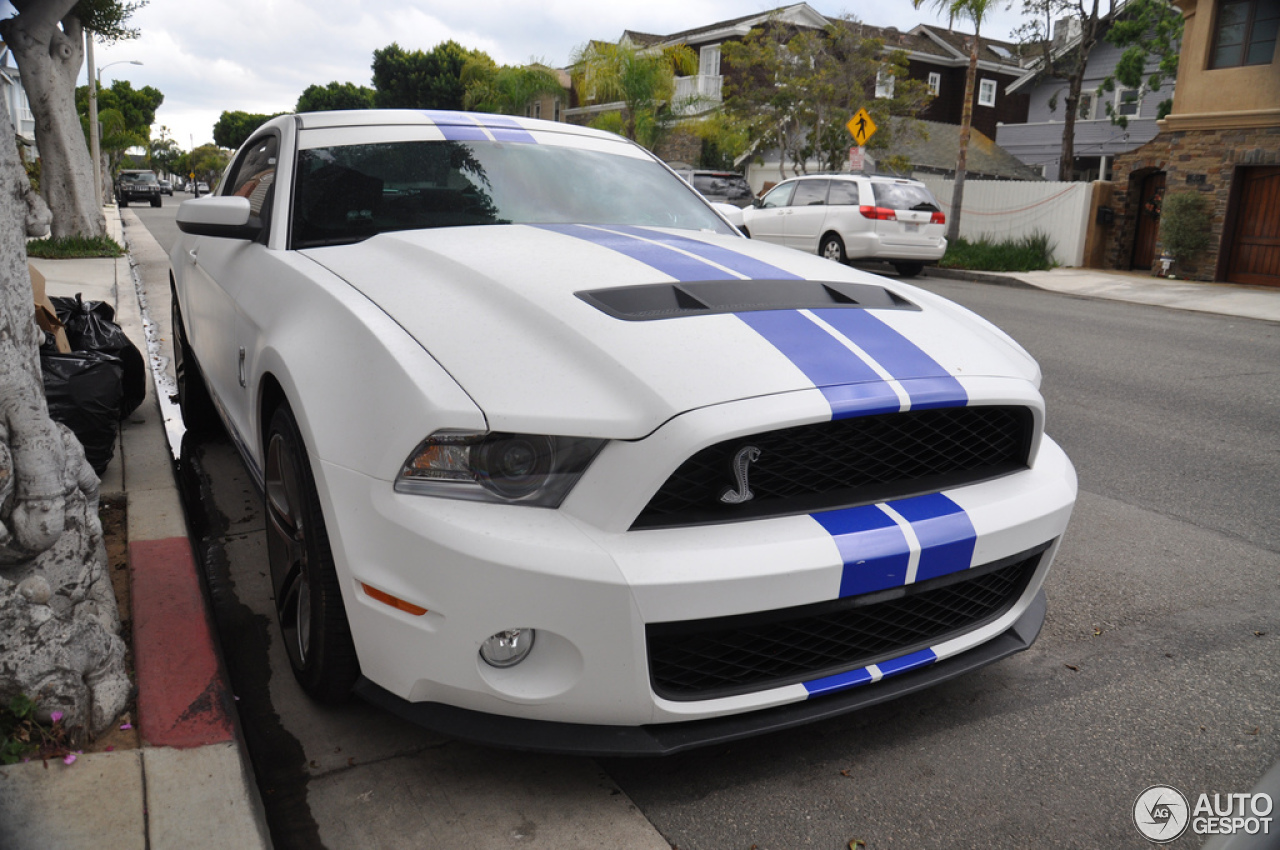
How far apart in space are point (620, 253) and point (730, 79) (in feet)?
120

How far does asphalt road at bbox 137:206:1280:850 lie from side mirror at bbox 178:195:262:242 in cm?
118

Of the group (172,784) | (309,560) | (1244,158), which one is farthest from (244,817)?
(1244,158)

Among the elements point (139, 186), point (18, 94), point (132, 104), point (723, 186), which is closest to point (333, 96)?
point (132, 104)

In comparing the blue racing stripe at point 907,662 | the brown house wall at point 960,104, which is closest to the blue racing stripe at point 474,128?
the blue racing stripe at point 907,662

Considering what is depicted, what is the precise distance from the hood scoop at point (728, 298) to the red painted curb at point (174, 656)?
1303mm

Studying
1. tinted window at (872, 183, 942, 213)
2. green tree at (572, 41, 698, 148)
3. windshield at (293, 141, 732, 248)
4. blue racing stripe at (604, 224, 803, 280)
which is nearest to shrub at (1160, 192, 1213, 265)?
tinted window at (872, 183, 942, 213)

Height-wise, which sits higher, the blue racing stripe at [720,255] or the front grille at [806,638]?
the blue racing stripe at [720,255]

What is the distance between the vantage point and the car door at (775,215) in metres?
→ 16.8

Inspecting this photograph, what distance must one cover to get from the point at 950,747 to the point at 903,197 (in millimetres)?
14248

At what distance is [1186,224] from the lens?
17.7 metres

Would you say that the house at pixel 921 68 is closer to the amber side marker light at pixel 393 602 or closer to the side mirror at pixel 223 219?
the side mirror at pixel 223 219

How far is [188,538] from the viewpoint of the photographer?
3326mm

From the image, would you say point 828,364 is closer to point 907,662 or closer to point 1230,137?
point 907,662

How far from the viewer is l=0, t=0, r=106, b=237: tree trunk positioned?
14242mm
